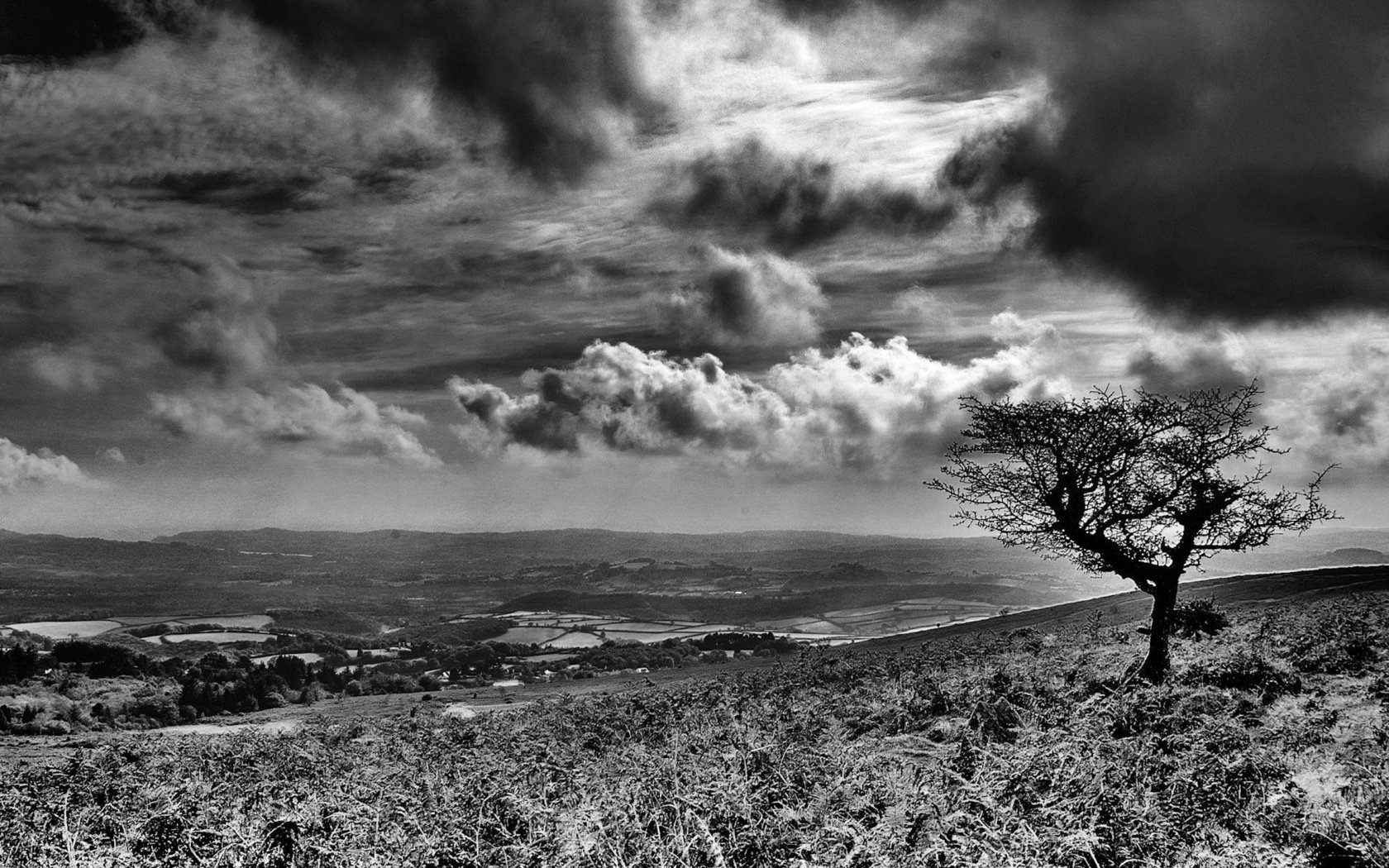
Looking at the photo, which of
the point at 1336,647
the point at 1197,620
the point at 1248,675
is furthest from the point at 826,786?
the point at 1336,647

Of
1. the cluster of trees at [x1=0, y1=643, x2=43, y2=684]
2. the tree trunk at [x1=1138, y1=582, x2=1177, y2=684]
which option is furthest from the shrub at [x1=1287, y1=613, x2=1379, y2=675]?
the cluster of trees at [x1=0, y1=643, x2=43, y2=684]

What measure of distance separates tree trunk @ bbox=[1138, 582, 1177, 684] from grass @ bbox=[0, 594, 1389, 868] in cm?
Answer: 40

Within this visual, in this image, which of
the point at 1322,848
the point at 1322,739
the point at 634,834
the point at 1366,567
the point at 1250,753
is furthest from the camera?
the point at 1366,567

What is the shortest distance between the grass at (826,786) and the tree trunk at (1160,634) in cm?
40

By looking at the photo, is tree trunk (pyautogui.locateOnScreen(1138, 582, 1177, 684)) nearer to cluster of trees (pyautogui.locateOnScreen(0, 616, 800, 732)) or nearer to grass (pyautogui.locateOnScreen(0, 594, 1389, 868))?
grass (pyautogui.locateOnScreen(0, 594, 1389, 868))

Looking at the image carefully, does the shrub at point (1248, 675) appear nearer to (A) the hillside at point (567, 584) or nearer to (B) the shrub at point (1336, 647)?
(B) the shrub at point (1336, 647)

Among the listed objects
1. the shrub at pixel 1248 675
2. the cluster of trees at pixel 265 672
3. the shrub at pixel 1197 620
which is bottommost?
the cluster of trees at pixel 265 672

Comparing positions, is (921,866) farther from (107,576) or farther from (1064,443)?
(107,576)

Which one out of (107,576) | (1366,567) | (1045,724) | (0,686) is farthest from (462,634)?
(107,576)

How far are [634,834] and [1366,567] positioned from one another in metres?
40.6

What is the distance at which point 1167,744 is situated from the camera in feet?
26.9

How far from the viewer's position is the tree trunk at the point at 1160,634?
47.7 feet

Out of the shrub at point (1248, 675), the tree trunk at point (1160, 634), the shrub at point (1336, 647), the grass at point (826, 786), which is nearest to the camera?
the grass at point (826, 786)

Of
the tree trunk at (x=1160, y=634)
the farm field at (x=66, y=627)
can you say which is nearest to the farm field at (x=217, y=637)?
the farm field at (x=66, y=627)
